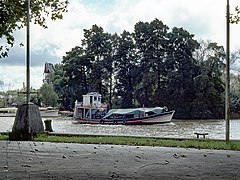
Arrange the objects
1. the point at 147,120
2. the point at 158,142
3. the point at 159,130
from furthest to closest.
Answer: the point at 147,120, the point at 159,130, the point at 158,142

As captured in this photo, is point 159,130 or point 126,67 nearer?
point 159,130

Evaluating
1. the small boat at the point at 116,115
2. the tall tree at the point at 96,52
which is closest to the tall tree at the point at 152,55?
the tall tree at the point at 96,52

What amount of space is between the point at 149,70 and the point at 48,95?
13.9 metres

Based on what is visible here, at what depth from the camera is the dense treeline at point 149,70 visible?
4325 cm

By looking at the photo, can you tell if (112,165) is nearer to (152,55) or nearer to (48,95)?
(152,55)

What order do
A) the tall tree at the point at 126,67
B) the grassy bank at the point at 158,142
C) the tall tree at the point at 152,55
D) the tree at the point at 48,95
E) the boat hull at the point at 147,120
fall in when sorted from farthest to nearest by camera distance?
the tree at the point at 48,95, the tall tree at the point at 126,67, the tall tree at the point at 152,55, the boat hull at the point at 147,120, the grassy bank at the point at 158,142

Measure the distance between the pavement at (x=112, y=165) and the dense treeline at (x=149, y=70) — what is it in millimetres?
37189

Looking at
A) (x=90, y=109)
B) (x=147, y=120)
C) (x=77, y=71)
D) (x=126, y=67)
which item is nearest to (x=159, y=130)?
(x=147, y=120)

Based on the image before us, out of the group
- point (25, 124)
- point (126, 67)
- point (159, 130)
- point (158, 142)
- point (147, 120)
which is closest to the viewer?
point (158, 142)

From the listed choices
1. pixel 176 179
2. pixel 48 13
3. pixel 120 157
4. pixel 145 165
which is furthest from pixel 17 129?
pixel 176 179

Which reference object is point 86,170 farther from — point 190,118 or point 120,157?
point 190,118

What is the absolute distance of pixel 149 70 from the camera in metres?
46.3

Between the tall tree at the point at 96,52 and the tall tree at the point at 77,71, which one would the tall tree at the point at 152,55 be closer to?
the tall tree at the point at 96,52

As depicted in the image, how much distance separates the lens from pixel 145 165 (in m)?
5.41
